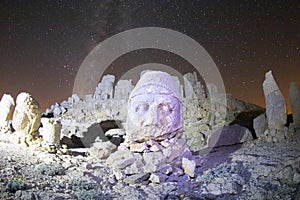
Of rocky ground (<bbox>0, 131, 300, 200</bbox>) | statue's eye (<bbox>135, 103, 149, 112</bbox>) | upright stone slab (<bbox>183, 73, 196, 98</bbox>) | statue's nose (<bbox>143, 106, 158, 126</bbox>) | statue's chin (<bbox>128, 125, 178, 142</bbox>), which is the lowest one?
rocky ground (<bbox>0, 131, 300, 200</bbox>)

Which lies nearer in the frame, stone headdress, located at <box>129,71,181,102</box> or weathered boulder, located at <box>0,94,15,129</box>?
stone headdress, located at <box>129,71,181,102</box>

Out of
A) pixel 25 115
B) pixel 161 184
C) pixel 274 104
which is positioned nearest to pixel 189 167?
pixel 161 184

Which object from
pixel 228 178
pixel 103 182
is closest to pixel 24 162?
pixel 103 182

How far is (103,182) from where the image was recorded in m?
8.17

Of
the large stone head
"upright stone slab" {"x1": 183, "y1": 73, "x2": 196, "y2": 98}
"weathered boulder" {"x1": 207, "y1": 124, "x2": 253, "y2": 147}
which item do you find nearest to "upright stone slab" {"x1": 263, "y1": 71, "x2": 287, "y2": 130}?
"weathered boulder" {"x1": 207, "y1": 124, "x2": 253, "y2": 147}

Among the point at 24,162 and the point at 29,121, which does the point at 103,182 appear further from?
the point at 29,121

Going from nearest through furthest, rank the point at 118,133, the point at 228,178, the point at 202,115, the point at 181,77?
1. the point at 228,178
2. the point at 118,133
3. the point at 202,115
4. the point at 181,77

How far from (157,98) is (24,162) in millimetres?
5373

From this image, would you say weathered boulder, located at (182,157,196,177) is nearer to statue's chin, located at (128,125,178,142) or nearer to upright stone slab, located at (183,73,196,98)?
statue's chin, located at (128,125,178,142)

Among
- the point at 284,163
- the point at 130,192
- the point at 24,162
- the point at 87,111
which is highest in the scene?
the point at 87,111

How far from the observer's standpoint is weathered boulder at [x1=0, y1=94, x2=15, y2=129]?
14114mm

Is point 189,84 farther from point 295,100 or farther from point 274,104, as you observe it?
point 295,100

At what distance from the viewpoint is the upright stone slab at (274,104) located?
12258 mm

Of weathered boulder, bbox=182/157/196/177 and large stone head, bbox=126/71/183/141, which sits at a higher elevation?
large stone head, bbox=126/71/183/141
